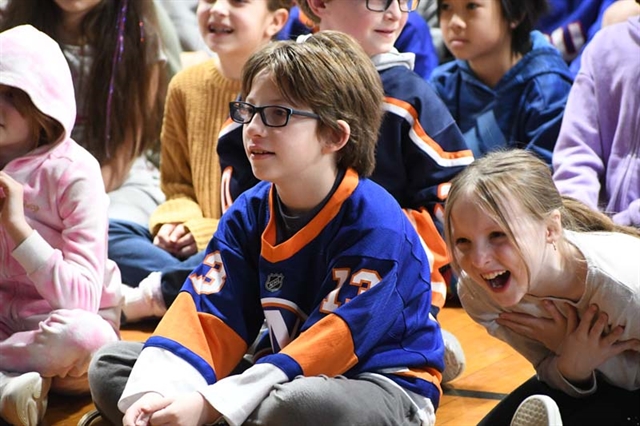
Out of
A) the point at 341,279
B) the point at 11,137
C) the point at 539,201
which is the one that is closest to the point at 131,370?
the point at 341,279

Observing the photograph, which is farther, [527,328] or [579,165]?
[579,165]

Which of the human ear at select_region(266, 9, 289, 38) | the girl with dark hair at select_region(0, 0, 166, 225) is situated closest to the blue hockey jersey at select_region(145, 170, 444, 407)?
the human ear at select_region(266, 9, 289, 38)

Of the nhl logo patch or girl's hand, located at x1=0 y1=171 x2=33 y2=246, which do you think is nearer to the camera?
the nhl logo patch

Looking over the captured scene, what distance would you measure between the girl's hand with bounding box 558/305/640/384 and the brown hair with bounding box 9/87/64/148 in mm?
987

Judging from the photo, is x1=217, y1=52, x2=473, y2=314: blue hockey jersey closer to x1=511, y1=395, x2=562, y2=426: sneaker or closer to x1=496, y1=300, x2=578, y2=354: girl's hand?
x1=496, y1=300, x2=578, y2=354: girl's hand

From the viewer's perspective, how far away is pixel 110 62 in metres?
2.78

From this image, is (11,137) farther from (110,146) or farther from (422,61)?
(422,61)

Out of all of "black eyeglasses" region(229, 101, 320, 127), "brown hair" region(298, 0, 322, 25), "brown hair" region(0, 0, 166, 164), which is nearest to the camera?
"black eyeglasses" region(229, 101, 320, 127)

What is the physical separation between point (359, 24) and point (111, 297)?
714mm

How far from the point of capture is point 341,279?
1.64m

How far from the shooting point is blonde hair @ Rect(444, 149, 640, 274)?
5.09 ft

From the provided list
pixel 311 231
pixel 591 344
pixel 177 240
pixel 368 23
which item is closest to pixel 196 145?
pixel 177 240

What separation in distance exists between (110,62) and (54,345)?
106 centimetres

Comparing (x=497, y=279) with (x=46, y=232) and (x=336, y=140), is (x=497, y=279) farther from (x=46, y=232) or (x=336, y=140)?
(x=46, y=232)
